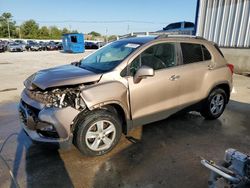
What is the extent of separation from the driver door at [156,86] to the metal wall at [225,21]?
25.6 ft

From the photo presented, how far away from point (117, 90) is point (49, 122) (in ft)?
3.30

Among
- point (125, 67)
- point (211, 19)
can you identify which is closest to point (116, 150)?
point (125, 67)

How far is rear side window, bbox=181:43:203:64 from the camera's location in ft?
13.3

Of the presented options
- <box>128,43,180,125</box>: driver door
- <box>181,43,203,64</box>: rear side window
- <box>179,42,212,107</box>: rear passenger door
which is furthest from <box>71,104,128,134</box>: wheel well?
<box>181,43,203,64</box>: rear side window

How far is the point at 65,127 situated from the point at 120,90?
3.00ft

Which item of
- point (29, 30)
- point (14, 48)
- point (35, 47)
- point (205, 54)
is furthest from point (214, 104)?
point (29, 30)

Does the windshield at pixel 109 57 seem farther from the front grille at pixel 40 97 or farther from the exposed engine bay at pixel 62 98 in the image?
the front grille at pixel 40 97

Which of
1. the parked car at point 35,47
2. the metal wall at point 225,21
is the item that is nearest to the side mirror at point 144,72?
the metal wall at point 225,21

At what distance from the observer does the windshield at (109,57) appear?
11.6 feet

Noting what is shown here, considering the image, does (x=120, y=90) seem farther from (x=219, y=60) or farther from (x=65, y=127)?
(x=219, y=60)

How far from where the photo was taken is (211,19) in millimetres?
11266

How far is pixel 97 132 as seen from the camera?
128 inches

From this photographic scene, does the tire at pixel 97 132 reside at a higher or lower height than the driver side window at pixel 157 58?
lower

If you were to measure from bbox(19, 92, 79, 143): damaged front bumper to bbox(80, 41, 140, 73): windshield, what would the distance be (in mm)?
892
